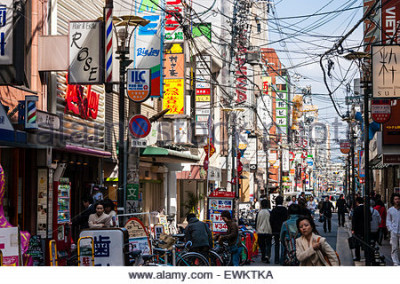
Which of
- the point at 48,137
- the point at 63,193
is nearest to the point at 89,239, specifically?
the point at 48,137

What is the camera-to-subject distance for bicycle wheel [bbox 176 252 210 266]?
14303 millimetres

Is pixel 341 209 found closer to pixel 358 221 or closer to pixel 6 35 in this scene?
pixel 358 221

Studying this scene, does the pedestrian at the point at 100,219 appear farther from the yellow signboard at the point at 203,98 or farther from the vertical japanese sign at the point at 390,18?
the yellow signboard at the point at 203,98

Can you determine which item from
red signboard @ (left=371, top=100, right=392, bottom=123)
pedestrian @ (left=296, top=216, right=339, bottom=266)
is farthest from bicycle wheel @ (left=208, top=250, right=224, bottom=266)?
red signboard @ (left=371, top=100, right=392, bottom=123)

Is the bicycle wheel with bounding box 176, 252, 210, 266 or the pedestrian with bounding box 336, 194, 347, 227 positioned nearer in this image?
the bicycle wheel with bounding box 176, 252, 210, 266

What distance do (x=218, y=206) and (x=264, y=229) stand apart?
366cm

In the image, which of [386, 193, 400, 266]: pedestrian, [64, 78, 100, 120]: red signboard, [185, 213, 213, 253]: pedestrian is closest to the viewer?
[185, 213, 213, 253]: pedestrian

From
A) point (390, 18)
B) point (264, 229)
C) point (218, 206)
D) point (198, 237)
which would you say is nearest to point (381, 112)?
point (390, 18)

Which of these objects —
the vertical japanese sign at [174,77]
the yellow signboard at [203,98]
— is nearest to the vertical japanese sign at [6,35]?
the vertical japanese sign at [174,77]

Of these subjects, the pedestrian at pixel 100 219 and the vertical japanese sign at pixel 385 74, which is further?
the vertical japanese sign at pixel 385 74

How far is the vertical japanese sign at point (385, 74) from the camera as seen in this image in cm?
1942

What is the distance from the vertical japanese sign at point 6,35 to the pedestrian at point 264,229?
8572mm

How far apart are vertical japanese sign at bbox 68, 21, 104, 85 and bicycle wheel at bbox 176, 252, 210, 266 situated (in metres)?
6.56

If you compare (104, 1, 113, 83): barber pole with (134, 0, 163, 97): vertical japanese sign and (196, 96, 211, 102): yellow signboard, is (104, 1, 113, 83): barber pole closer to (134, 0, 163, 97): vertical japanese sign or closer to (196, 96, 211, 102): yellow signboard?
(134, 0, 163, 97): vertical japanese sign
